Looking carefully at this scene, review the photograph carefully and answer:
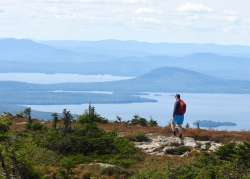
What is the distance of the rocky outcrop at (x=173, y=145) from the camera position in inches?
937

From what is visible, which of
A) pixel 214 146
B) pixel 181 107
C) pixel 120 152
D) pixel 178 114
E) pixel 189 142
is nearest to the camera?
pixel 120 152

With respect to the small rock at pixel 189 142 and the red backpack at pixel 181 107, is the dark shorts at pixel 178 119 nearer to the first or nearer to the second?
the red backpack at pixel 181 107

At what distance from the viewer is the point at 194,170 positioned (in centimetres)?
1722

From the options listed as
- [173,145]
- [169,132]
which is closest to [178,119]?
[169,132]

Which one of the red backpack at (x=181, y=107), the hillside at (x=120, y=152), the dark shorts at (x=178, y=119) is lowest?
the hillside at (x=120, y=152)

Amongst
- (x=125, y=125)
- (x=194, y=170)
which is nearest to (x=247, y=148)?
(x=194, y=170)

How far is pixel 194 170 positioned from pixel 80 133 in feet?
24.4

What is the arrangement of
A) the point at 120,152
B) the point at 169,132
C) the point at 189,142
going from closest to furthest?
the point at 120,152 < the point at 189,142 < the point at 169,132

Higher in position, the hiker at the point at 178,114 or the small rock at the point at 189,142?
the hiker at the point at 178,114

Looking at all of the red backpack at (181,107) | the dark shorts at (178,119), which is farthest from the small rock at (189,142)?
the red backpack at (181,107)

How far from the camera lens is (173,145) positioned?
2480 centimetres

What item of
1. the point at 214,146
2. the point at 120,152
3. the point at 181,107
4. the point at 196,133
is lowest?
the point at 120,152

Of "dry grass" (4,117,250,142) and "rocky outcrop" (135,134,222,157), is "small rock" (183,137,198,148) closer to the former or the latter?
"rocky outcrop" (135,134,222,157)

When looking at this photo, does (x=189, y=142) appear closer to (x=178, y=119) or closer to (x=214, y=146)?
(x=214, y=146)
